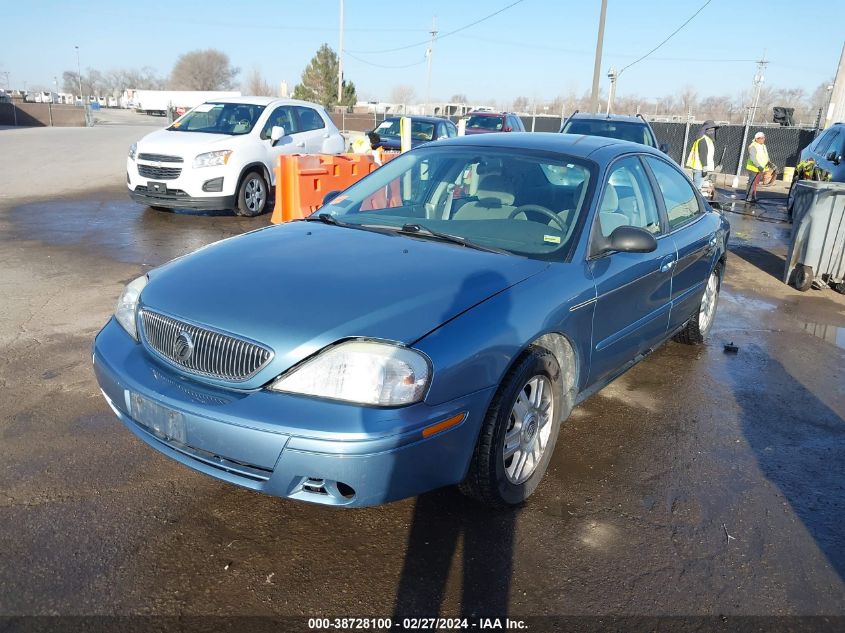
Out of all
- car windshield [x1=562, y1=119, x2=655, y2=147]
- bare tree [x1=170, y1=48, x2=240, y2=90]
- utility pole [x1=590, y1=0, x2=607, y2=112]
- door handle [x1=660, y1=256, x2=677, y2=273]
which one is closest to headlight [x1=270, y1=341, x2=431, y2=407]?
door handle [x1=660, y1=256, x2=677, y2=273]

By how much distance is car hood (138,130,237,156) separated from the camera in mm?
9805

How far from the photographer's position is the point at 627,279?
3789 millimetres

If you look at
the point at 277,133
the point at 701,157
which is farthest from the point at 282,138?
the point at 701,157

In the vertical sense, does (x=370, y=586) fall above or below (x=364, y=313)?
below

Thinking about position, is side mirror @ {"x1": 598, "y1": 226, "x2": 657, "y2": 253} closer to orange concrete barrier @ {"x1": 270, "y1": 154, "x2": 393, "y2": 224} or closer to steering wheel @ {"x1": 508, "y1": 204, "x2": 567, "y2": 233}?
steering wheel @ {"x1": 508, "y1": 204, "x2": 567, "y2": 233}

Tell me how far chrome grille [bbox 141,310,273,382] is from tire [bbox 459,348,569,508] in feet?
3.19

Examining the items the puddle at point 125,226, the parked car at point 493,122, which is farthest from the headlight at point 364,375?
the parked car at point 493,122

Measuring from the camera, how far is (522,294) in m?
3.03

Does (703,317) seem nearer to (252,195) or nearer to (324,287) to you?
(324,287)

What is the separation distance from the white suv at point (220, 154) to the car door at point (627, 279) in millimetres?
7128

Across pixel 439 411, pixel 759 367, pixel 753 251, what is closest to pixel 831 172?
pixel 753 251

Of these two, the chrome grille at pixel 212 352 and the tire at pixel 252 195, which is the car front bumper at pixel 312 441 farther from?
the tire at pixel 252 195

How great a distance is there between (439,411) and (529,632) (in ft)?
2.74

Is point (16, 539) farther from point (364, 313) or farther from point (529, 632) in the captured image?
point (529, 632)
